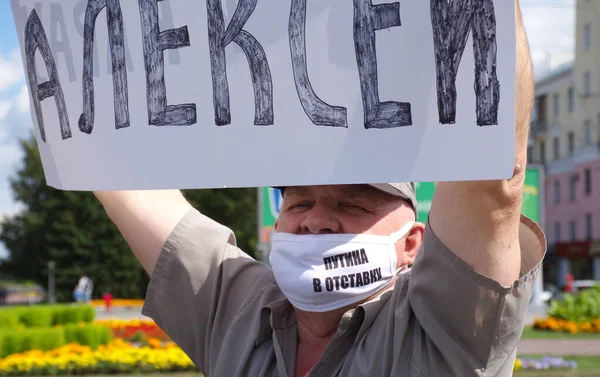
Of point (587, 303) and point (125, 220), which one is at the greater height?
point (125, 220)

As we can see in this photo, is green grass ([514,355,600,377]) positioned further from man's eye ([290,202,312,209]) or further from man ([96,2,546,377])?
man's eye ([290,202,312,209])

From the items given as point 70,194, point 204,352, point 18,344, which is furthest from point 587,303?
point 70,194

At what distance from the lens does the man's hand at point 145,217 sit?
110 inches

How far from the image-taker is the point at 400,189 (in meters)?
2.45

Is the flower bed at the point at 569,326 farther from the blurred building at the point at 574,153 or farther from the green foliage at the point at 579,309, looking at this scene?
the blurred building at the point at 574,153

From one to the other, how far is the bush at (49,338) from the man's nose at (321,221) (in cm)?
1182

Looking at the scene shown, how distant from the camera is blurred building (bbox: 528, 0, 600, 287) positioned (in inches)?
1969

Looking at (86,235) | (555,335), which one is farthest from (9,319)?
(86,235)

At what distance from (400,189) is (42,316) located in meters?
19.1

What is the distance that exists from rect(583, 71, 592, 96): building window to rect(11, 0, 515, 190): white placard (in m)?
50.8

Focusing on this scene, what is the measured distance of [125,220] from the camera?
2.82 m

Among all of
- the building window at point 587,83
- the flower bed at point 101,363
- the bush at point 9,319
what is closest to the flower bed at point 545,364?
the flower bed at point 101,363

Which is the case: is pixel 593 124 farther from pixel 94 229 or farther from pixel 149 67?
pixel 149 67

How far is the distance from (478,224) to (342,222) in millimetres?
548
